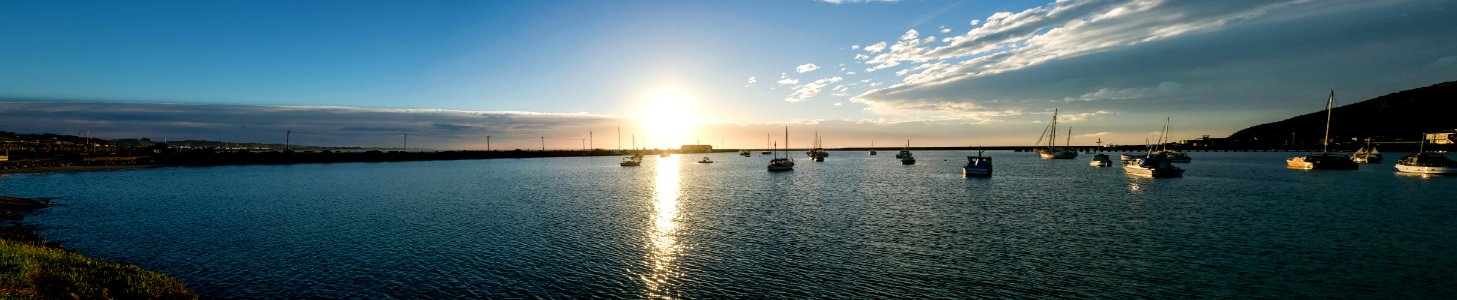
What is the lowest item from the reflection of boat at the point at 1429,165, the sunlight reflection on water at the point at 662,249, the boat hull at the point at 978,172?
the sunlight reflection on water at the point at 662,249

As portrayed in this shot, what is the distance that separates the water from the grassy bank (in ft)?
7.61

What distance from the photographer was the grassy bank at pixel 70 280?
49.6 feet

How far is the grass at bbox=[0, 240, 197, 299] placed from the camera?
15148 mm

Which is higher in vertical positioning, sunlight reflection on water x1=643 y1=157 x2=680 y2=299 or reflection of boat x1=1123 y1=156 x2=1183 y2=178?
reflection of boat x1=1123 y1=156 x2=1183 y2=178

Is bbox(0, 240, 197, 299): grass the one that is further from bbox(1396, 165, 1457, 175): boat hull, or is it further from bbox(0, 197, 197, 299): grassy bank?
bbox(1396, 165, 1457, 175): boat hull

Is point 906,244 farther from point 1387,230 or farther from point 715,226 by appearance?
point 1387,230

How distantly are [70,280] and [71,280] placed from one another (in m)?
0.03

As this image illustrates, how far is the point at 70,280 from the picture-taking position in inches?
656

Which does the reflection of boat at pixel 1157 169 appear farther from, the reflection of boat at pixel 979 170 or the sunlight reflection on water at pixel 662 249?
the sunlight reflection on water at pixel 662 249

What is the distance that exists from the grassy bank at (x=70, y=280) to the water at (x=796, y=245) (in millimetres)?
2321

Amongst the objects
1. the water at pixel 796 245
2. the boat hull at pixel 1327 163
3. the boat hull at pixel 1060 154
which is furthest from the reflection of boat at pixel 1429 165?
the boat hull at pixel 1060 154

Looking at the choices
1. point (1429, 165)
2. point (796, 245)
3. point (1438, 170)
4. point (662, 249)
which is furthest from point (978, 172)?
point (662, 249)

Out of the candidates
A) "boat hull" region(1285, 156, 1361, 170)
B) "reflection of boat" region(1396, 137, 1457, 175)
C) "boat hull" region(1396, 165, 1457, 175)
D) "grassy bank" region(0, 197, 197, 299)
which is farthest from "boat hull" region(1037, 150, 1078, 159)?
"grassy bank" region(0, 197, 197, 299)

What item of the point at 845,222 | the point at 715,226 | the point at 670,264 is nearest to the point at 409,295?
the point at 670,264
